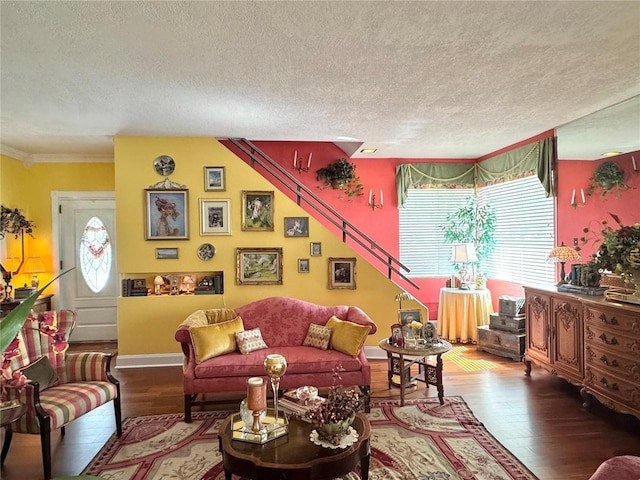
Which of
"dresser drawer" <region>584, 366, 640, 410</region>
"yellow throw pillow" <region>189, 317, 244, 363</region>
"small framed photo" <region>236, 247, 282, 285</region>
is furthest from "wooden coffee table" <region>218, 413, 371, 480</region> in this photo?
"small framed photo" <region>236, 247, 282, 285</region>

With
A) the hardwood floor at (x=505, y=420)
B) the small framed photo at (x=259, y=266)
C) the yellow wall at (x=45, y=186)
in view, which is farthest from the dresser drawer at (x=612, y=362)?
the yellow wall at (x=45, y=186)

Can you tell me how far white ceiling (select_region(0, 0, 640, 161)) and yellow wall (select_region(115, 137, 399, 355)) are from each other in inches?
14.2

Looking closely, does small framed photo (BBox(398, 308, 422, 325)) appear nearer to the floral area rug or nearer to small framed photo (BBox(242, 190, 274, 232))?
the floral area rug

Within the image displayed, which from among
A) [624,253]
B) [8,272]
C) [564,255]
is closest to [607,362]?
[624,253]

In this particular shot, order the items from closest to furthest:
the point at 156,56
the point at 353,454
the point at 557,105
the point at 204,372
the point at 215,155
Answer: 1. the point at 353,454
2. the point at 156,56
3. the point at 204,372
4. the point at 557,105
5. the point at 215,155

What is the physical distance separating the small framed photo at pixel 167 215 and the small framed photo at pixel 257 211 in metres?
0.73

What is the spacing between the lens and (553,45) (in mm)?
2723

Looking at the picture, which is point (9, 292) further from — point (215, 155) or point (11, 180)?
point (215, 155)

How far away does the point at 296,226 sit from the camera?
5309 millimetres

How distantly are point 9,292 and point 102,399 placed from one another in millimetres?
3213

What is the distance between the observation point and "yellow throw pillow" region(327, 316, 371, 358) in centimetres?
389

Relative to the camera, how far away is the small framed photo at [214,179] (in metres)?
5.18

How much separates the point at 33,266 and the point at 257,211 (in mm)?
3492

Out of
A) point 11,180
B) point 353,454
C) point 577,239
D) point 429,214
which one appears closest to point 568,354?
point 577,239
